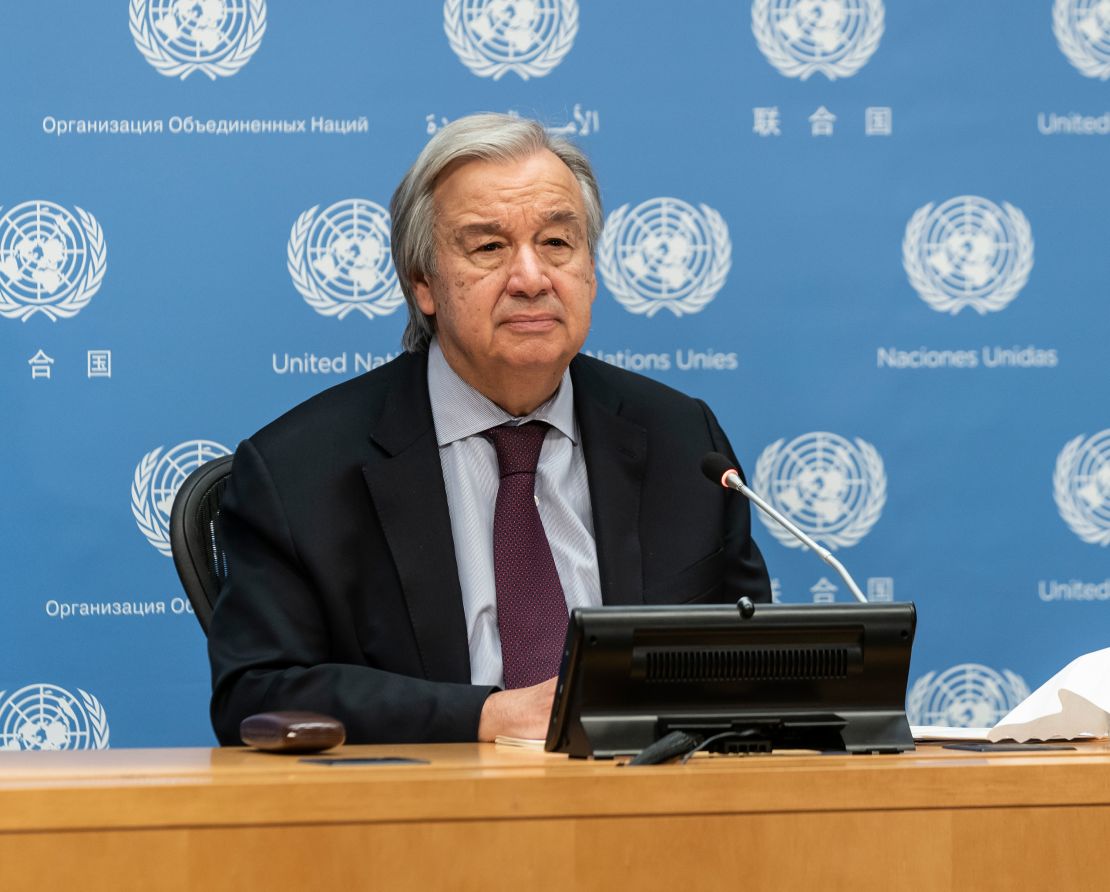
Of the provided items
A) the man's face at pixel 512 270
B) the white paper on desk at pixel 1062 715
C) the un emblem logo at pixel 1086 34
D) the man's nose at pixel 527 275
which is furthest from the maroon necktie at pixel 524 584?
the un emblem logo at pixel 1086 34

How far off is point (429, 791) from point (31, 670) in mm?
1985

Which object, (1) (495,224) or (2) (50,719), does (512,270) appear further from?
(2) (50,719)

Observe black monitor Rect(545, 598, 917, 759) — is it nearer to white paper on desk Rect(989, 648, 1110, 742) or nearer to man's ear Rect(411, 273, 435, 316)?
white paper on desk Rect(989, 648, 1110, 742)

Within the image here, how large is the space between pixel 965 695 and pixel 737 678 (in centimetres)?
180

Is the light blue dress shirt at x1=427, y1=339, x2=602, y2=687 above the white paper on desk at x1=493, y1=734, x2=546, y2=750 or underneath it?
above

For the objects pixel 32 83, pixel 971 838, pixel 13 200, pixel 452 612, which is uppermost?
pixel 32 83

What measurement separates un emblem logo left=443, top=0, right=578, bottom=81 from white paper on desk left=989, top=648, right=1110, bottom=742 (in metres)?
1.88

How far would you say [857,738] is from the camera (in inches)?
67.6

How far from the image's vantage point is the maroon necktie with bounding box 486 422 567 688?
7.84 feet

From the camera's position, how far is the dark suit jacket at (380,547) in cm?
227

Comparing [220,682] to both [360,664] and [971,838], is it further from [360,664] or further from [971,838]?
[971,838]

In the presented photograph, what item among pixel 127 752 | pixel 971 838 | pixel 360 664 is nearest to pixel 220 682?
pixel 360 664

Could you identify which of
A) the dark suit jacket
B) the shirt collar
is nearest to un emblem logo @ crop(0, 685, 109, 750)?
the dark suit jacket

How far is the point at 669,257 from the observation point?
10.8ft
